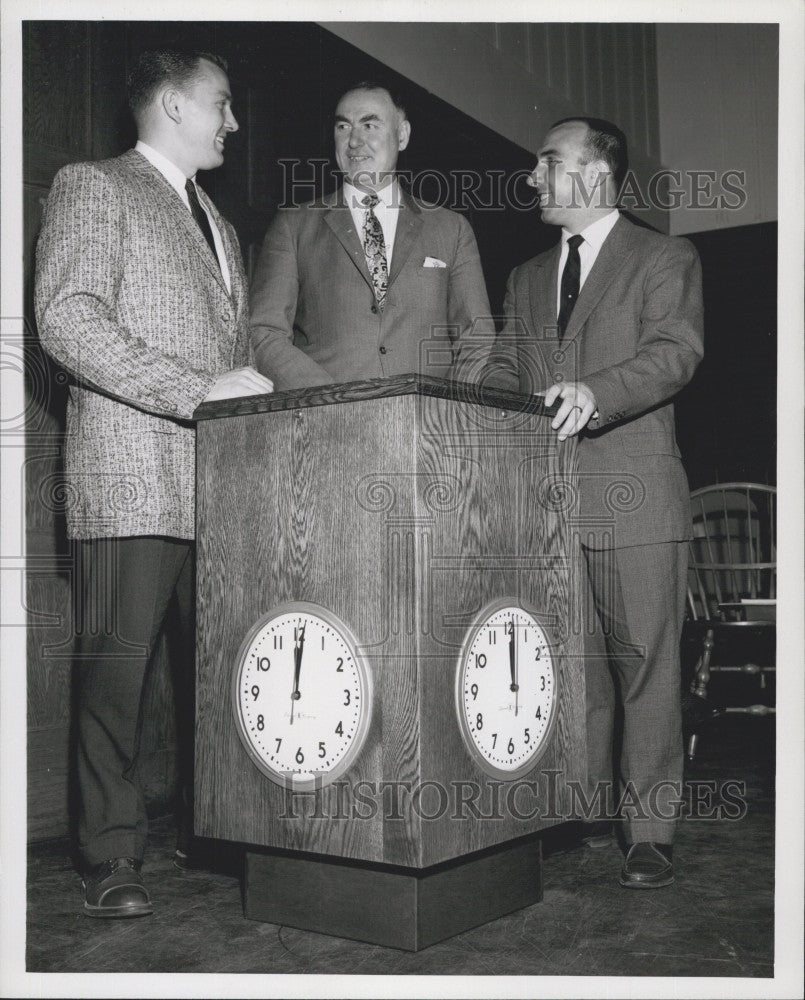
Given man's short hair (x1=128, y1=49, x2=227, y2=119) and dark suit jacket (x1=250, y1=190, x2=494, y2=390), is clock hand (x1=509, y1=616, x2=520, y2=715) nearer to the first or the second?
dark suit jacket (x1=250, y1=190, x2=494, y2=390)

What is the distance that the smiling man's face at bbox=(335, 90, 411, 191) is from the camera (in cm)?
265

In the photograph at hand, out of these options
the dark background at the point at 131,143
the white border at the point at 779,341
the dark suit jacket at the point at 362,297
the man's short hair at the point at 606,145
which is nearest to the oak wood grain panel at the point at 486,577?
the white border at the point at 779,341

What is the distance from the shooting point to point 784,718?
1.89m

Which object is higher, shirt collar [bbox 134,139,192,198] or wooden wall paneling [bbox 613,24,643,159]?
wooden wall paneling [bbox 613,24,643,159]

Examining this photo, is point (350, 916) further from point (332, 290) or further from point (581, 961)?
point (332, 290)

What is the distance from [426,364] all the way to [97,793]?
4.11 feet

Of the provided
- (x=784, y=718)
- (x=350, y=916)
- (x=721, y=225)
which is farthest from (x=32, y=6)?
(x=721, y=225)

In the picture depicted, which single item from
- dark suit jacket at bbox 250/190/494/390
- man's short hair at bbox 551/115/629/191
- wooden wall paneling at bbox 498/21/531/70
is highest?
wooden wall paneling at bbox 498/21/531/70

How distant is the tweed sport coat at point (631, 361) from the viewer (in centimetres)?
248

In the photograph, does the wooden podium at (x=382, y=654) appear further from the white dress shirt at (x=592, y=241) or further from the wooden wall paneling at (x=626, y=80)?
the wooden wall paneling at (x=626, y=80)

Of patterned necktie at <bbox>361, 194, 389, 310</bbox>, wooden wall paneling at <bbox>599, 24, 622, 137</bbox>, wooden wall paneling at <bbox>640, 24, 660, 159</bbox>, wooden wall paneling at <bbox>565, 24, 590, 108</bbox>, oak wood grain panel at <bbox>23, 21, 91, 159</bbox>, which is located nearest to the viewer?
patterned necktie at <bbox>361, 194, 389, 310</bbox>

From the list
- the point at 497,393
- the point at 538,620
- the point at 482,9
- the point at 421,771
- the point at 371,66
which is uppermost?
the point at 371,66

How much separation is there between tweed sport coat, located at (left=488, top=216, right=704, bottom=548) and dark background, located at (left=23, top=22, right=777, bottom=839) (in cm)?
124

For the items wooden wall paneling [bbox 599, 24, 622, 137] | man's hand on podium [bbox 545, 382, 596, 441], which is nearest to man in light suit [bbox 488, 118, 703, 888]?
man's hand on podium [bbox 545, 382, 596, 441]
